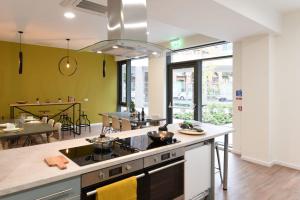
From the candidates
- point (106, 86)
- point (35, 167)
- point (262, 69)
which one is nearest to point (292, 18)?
point (262, 69)

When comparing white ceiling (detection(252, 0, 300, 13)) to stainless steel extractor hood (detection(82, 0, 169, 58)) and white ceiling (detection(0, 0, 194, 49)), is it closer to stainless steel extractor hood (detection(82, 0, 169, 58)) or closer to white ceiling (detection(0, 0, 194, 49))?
white ceiling (detection(0, 0, 194, 49))

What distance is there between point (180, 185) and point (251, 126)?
2.64 m

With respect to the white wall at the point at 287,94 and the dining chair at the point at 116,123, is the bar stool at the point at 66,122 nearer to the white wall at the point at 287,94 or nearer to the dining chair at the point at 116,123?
the dining chair at the point at 116,123

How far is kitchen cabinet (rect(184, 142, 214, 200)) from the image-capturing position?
2.40m

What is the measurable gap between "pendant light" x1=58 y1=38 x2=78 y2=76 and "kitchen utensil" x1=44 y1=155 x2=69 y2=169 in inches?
249

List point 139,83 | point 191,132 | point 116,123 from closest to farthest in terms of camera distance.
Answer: point 191,132, point 116,123, point 139,83

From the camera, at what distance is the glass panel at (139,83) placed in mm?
7773

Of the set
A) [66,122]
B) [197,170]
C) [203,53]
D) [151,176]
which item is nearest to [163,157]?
[151,176]

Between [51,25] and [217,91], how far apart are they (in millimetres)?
4225

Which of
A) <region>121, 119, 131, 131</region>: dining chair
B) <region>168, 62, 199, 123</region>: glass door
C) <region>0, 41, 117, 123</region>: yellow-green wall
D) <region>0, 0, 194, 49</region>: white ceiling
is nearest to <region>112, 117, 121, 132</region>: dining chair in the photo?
<region>121, 119, 131, 131</region>: dining chair

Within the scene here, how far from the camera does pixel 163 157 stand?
2.12 m

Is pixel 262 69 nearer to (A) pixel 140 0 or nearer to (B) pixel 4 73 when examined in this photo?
(A) pixel 140 0

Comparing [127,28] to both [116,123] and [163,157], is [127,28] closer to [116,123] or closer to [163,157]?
[163,157]

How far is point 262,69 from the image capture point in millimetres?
4086
